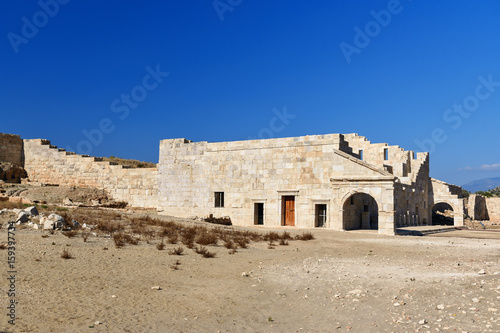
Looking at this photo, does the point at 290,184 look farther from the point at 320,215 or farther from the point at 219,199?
the point at 219,199

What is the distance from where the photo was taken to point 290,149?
25.9 meters

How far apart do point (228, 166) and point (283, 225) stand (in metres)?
5.48

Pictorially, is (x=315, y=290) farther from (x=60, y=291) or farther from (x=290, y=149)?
(x=290, y=149)

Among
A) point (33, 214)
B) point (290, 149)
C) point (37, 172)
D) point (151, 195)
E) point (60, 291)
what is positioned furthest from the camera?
point (37, 172)

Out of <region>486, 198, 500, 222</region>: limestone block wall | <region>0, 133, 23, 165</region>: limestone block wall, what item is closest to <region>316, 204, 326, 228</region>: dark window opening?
<region>0, 133, 23, 165</region>: limestone block wall

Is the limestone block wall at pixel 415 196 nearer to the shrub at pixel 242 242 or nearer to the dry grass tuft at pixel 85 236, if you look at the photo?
the shrub at pixel 242 242

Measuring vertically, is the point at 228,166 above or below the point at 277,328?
above

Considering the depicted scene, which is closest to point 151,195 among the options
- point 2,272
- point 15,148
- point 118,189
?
point 118,189

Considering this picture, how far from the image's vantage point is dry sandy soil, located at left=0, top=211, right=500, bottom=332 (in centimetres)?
661

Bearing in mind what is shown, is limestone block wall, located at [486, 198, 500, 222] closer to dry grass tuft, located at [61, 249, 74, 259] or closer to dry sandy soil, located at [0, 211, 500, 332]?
dry sandy soil, located at [0, 211, 500, 332]

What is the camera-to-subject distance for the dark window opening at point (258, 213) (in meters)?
27.1

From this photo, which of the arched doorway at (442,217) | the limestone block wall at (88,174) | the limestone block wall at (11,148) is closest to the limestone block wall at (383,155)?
the arched doorway at (442,217)

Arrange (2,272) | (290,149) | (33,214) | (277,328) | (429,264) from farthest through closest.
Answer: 1. (290,149)
2. (33,214)
3. (429,264)
4. (2,272)
5. (277,328)

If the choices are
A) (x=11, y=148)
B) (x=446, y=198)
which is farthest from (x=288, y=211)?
(x=11, y=148)
